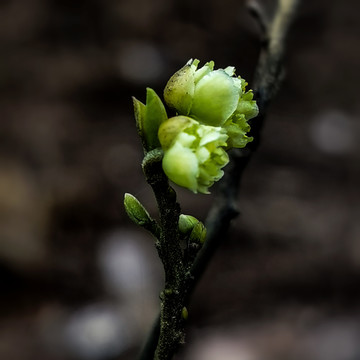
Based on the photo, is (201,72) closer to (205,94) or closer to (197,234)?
(205,94)

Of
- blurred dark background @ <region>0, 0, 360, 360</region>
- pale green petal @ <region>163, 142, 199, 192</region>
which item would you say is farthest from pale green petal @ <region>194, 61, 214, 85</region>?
blurred dark background @ <region>0, 0, 360, 360</region>

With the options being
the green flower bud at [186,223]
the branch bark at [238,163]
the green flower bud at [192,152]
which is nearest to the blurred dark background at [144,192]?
the branch bark at [238,163]

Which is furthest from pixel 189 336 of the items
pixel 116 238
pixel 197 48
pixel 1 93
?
pixel 197 48

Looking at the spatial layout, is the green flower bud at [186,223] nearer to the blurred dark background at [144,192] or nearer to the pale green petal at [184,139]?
the pale green petal at [184,139]

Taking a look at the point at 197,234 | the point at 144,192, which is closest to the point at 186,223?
the point at 197,234

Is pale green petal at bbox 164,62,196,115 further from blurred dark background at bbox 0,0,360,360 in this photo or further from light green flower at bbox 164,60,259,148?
blurred dark background at bbox 0,0,360,360
